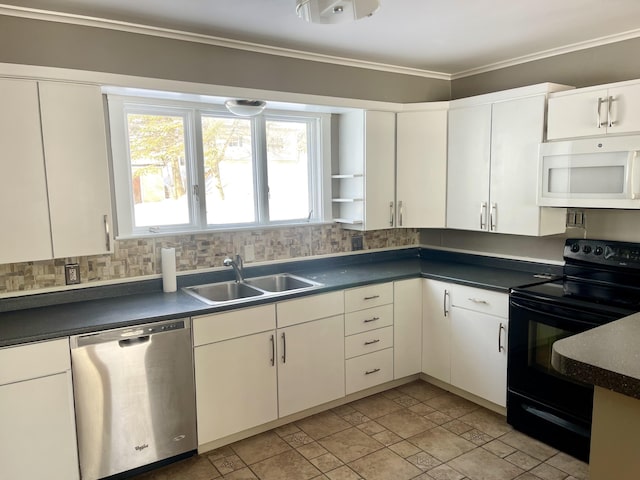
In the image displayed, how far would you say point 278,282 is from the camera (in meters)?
3.33

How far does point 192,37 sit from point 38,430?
2.22 meters

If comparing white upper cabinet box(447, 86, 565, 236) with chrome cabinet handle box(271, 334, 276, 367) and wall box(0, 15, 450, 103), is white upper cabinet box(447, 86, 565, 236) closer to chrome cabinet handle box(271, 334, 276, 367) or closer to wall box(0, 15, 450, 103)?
wall box(0, 15, 450, 103)

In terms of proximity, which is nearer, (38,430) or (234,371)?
(38,430)

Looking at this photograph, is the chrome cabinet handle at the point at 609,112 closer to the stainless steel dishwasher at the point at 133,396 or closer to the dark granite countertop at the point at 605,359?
the dark granite countertop at the point at 605,359

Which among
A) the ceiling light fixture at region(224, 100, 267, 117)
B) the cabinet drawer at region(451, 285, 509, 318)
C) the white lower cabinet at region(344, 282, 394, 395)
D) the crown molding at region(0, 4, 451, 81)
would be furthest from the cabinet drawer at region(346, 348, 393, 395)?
the crown molding at region(0, 4, 451, 81)

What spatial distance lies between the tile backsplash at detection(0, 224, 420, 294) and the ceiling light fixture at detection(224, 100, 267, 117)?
0.80 meters

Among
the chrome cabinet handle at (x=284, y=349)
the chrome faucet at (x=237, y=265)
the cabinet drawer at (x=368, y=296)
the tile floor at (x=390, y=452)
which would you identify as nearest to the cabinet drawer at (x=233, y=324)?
the chrome cabinet handle at (x=284, y=349)

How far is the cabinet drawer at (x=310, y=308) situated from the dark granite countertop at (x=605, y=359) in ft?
5.42

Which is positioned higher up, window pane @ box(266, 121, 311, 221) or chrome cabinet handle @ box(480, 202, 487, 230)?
window pane @ box(266, 121, 311, 221)

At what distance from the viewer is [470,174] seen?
3.33 meters

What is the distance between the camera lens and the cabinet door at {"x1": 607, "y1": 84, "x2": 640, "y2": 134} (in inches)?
97.0

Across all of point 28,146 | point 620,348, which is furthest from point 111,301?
point 620,348

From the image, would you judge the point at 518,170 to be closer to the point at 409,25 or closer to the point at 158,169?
the point at 409,25

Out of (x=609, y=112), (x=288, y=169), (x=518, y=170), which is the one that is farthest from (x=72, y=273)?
(x=609, y=112)
